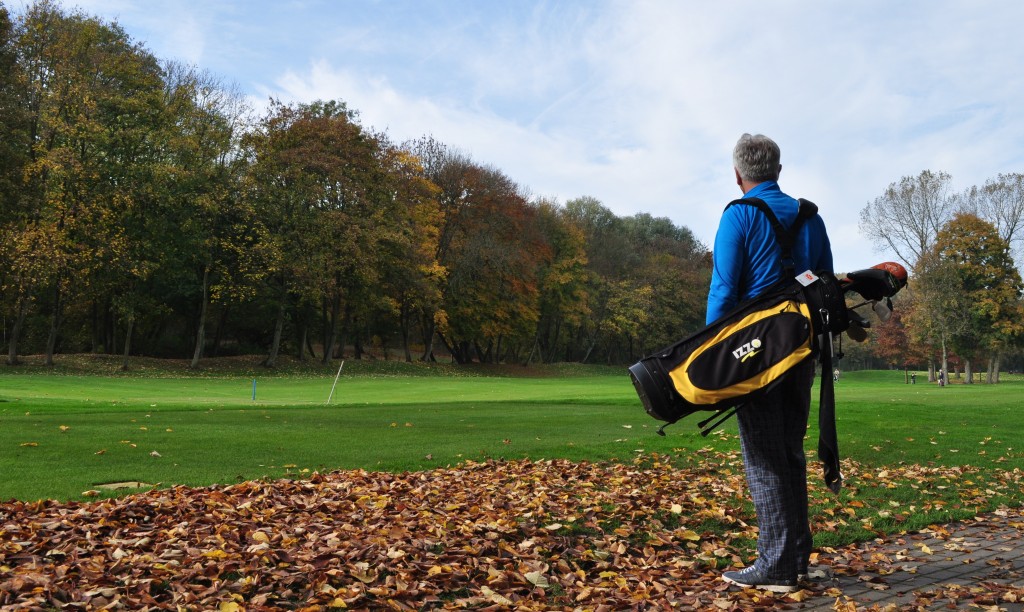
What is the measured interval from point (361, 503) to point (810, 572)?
3.19 metres

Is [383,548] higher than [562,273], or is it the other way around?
[562,273]

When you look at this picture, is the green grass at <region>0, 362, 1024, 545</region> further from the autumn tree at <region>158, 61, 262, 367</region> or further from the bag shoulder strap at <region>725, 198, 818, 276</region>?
the autumn tree at <region>158, 61, 262, 367</region>

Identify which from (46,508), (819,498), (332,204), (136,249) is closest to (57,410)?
(46,508)

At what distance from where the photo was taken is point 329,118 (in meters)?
45.2

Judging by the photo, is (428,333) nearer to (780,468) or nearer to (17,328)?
(17,328)

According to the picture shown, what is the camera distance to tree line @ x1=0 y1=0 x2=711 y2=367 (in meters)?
36.2

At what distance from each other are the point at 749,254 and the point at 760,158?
0.61 m

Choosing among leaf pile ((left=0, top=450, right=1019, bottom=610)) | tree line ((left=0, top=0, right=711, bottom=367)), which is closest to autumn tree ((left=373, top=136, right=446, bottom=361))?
tree line ((left=0, top=0, right=711, bottom=367))

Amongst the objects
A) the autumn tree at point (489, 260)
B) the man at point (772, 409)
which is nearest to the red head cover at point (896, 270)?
the man at point (772, 409)

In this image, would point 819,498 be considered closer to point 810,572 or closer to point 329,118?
point 810,572

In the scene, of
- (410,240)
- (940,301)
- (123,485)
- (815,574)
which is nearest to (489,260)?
(410,240)

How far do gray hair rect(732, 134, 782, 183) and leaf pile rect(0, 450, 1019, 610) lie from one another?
7.79ft

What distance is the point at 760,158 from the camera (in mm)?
4680

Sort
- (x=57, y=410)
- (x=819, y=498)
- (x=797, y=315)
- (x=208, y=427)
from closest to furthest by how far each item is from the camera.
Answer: (x=797, y=315)
(x=819, y=498)
(x=208, y=427)
(x=57, y=410)
